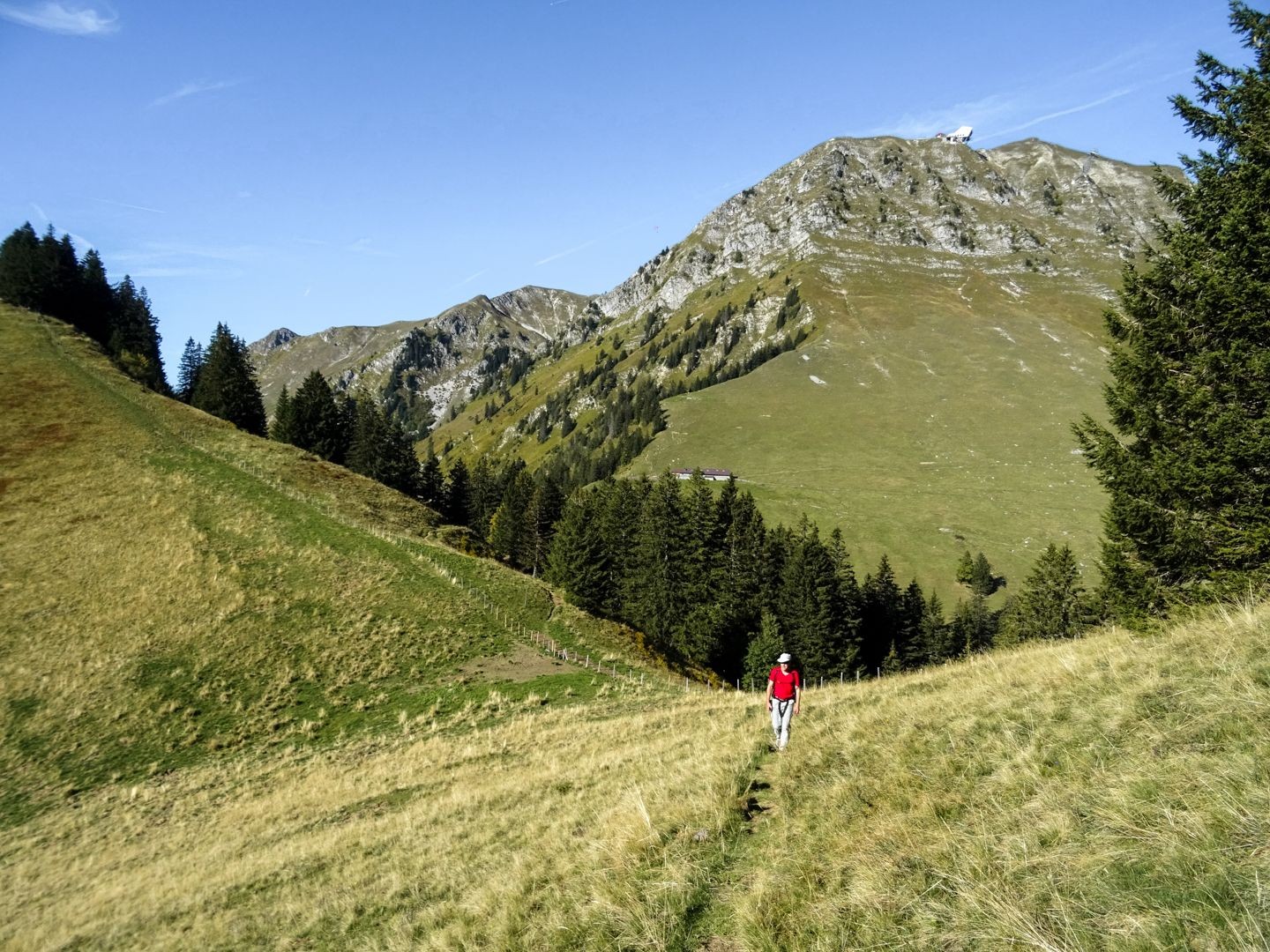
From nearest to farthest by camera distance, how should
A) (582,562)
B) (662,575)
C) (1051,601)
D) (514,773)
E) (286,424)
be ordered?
1. (514,773)
2. (1051,601)
3. (662,575)
4. (582,562)
5. (286,424)

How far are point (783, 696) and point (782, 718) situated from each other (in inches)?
18.1

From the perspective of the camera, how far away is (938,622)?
75.7m

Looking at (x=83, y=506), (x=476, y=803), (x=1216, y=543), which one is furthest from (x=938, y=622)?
(x=83, y=506)

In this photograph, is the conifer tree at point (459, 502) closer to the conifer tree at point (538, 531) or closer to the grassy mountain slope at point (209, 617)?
the conifer tree at point (538, 531)

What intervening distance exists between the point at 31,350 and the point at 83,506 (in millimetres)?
36880

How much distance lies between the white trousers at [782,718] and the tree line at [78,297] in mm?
89923

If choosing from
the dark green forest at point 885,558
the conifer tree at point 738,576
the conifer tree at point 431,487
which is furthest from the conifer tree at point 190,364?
the conifer tree at point 738,576

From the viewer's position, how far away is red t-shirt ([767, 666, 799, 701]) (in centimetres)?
1233

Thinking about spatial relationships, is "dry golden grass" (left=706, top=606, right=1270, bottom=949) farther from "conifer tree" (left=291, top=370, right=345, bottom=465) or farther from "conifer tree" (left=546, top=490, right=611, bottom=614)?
"conifer tree" (left=291, top=370, right=345, bottom=465)

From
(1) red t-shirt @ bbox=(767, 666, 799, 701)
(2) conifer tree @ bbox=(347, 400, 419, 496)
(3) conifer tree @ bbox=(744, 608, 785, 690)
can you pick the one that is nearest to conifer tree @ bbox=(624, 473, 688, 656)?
(3) conifer tree @ bbox=(744, 608, 785, 690)

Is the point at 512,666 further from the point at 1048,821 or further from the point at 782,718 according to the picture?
the point at 1048,821

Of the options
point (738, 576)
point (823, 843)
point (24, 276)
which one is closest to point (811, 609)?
point (738, 576)

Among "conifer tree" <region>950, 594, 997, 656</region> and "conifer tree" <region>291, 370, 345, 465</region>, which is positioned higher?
"conifer tree" <region>291, 370, 345, 465</region>

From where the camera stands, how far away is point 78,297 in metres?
91.2
